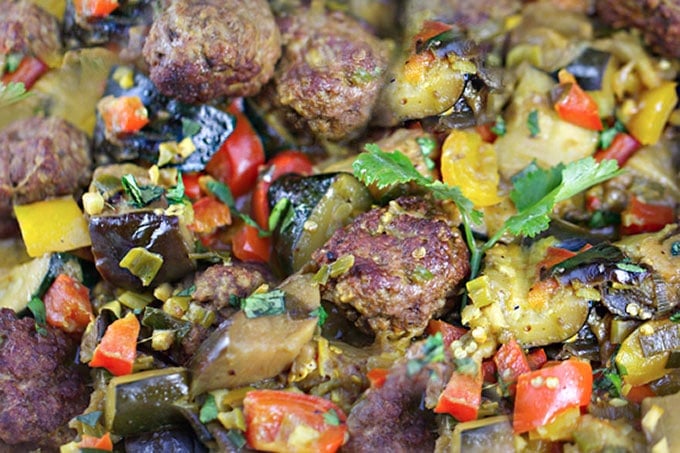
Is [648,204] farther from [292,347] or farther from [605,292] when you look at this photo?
[292,347]

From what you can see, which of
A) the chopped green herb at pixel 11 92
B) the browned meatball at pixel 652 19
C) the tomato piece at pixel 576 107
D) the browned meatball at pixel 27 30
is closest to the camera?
the chopped green herb at pixel 11 92

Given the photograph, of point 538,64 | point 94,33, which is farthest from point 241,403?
point 538,64

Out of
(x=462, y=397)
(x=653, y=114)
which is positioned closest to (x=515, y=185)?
Result: (x=653, y=114)

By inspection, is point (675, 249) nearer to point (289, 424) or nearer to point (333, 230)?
point (333, 230)

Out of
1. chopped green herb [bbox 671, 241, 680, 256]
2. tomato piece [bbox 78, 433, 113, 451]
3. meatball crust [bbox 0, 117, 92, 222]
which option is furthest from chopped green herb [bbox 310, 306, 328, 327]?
chopped green herb [bbox 671, 241, 680, 256]

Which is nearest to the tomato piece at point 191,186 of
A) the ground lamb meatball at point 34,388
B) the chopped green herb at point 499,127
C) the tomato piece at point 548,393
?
the ground lamb meatball at point 34,388

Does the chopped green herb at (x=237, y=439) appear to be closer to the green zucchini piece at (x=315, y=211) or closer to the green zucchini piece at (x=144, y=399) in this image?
the green zucchini piece at (x=144, y=399)

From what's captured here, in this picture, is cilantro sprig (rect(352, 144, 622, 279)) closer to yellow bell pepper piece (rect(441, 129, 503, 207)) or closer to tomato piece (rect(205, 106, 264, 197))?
yellow bell pepper piece (rect(441, 129, 503, 207))
